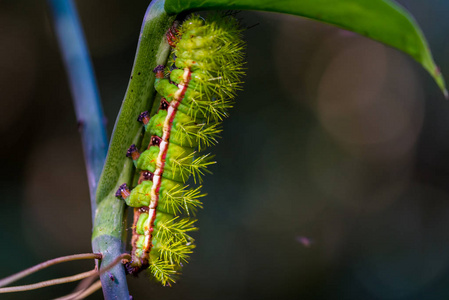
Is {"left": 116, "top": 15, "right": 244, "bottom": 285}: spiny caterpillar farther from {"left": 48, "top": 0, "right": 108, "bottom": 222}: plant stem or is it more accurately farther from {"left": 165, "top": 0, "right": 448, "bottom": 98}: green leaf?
{"left": 165, "top": 0, "right": 448, "bottom": 98}: green leaf

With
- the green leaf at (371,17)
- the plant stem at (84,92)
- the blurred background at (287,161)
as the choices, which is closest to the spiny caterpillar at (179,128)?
the plant stem at (84,92)

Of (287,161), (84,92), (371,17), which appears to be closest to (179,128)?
(84,92)

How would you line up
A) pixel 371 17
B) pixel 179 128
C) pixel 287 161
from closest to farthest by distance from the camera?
pixel 371 17 → pixel 179 128 → pixel 287 161

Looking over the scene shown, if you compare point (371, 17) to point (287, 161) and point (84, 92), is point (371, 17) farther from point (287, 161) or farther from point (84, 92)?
point (287, 161)

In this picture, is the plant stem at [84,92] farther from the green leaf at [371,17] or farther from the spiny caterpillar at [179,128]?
the green leaf at [371,17]

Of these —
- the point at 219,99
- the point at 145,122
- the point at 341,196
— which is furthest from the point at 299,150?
the point at 145,122

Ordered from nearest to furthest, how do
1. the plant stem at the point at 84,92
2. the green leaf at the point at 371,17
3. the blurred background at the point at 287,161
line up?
the green leaf at the point at 371,17 → the plant stem at the point at 84,92 → the blurred background at the point at 287,161

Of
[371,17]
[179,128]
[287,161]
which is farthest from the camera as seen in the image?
[287,161]
